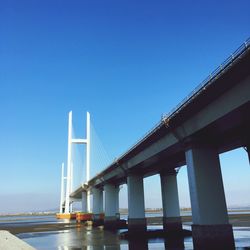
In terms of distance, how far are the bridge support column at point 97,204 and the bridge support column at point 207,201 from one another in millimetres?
51662

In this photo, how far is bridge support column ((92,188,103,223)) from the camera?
72.7 m

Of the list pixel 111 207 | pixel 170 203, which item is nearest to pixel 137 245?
pixel 170 203

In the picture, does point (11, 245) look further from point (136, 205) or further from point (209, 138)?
point (136, 205)

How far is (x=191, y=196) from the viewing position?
2483 centimetres

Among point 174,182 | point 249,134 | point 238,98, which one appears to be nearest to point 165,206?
point 174,182

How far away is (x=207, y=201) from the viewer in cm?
2350

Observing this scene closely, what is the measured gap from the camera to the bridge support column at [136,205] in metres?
43.3

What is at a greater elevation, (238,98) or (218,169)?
(238,98)

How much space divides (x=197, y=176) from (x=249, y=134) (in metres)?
7.10

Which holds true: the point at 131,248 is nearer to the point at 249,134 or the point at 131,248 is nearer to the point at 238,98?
the point at 249,134

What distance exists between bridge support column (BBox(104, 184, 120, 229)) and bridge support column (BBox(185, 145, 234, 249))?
38515 mm

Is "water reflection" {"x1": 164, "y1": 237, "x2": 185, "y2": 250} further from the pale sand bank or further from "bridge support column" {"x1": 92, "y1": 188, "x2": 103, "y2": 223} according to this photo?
"bridge support column" {"x1": 92, "y1": 188, "x2": 103, "y2": 223}

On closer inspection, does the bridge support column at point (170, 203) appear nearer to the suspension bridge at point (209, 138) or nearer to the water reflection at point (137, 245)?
the suspension bridge at point (209, 138)

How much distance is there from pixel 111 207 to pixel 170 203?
2095 cm
